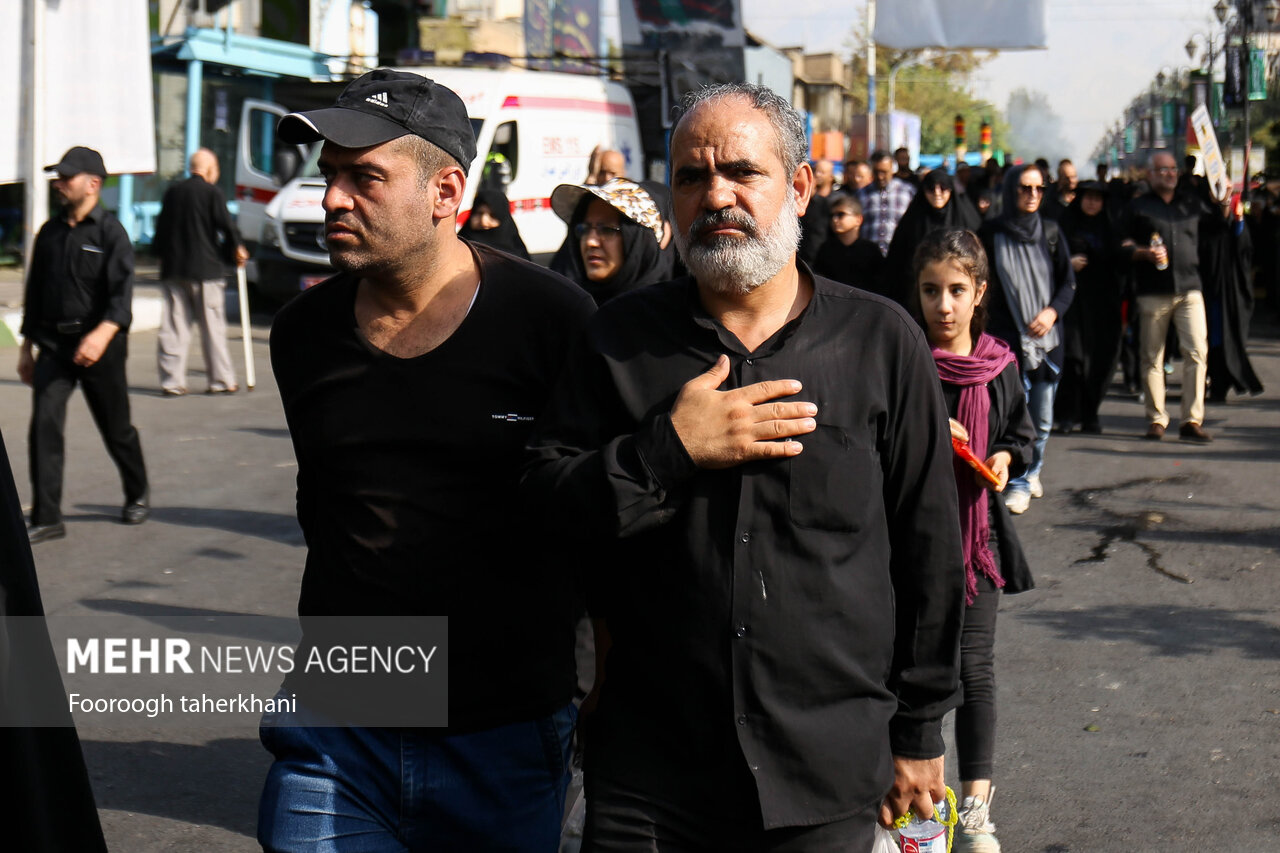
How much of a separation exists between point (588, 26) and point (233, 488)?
2222cm

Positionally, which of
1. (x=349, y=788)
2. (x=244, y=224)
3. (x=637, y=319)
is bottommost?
(x=349, y=788)

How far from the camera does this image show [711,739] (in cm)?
239

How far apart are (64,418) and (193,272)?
5.30 metres

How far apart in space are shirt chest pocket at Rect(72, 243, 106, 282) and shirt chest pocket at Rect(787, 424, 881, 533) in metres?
6.62

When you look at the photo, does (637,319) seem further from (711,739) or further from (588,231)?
(588,231)

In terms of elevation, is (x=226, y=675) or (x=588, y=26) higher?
(x=588, y=26)

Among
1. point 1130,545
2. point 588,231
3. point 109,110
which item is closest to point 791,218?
point 588,231

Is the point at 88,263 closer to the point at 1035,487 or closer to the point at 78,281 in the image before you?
the point at 78,281

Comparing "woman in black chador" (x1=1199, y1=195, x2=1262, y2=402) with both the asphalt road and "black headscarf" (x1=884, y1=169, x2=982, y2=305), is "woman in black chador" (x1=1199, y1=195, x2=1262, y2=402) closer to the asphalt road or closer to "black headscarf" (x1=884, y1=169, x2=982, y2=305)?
the asphalt road

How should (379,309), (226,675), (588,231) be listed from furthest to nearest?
(226,675) → (588,231) → (379,309)

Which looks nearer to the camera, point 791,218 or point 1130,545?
point 791,218

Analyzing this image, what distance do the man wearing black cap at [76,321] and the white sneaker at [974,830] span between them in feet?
17.7

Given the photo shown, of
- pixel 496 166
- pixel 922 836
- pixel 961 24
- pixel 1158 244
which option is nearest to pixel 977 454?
pixel 922 836

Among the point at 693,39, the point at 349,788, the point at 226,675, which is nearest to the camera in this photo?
the point at 349,788
